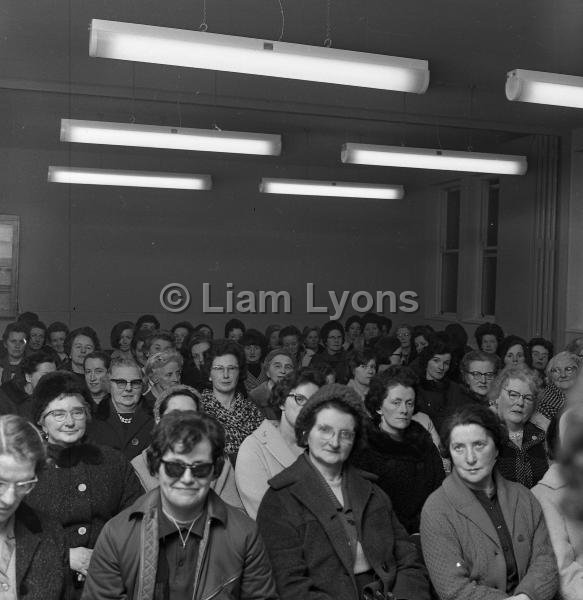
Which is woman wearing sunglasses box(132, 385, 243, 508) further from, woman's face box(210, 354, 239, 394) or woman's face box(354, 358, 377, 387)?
woman's face box(354, 358, 377, 387)

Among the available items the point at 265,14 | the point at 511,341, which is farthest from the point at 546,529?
the point at 265,14

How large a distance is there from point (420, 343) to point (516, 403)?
172 centimetres

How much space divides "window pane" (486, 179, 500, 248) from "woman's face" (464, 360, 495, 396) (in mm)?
1680

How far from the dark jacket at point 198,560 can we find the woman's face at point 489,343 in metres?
3.81

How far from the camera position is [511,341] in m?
5.89

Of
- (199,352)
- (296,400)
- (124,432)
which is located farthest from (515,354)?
(124,432)

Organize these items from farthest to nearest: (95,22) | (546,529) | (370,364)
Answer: (370,364), (95,22), (546,529)

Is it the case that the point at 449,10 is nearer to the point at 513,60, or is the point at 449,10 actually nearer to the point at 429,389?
the point at 513,60

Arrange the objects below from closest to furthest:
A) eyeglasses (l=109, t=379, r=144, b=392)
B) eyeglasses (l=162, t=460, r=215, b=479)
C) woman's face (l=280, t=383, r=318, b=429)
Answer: eyeglasses (l=162, t=460, r=215, b=479), woman's face (l=280, t=383, r=318, b=429), eyeglasses (l=109, t=379, r=144, b=392)

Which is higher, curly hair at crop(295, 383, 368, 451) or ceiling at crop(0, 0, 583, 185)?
ceiling at crop(0, 0, 583, 185)

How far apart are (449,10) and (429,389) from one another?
103 inches

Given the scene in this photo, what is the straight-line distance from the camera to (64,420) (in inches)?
112

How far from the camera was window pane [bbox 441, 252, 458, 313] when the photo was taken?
5.71 meters

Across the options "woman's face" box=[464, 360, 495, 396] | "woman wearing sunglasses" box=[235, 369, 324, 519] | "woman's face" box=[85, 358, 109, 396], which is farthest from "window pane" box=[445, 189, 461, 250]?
"woman's face" box=[85, 358, 109, 396]
